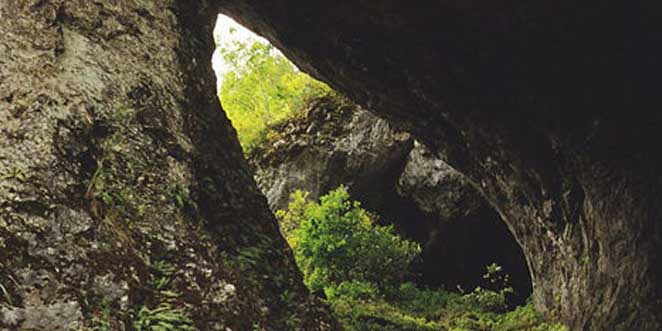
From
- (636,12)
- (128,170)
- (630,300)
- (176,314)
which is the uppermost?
(636,12)

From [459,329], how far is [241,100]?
13.9 meters

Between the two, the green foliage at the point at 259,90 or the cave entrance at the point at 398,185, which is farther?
the green foliage at the point at 259,90

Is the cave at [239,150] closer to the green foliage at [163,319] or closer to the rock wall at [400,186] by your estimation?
the green foliage at [163,319]

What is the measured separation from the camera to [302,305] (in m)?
5.93

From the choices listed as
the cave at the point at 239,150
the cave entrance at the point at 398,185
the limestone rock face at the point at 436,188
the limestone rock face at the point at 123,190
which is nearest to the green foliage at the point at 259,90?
the cave entrance at the point at 398,185

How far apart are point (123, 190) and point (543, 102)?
5.39m

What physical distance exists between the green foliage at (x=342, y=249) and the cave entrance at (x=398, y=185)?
1546 millimetres

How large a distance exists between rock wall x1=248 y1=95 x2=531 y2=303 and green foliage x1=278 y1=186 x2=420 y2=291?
79.2 inches

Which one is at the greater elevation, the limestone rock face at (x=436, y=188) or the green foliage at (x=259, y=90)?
the green foliage at (x=259, y=90)

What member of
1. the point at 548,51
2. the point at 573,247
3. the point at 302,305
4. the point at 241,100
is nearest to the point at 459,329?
the point at 573,247

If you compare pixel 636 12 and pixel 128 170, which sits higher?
pixel 636 12

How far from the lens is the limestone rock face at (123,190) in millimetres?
4297

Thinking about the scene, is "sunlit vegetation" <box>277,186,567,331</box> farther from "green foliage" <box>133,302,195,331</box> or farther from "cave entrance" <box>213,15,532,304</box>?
"green foliage" <box>133,302,195,331</box>

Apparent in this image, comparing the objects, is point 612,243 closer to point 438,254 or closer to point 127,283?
point 127,283
